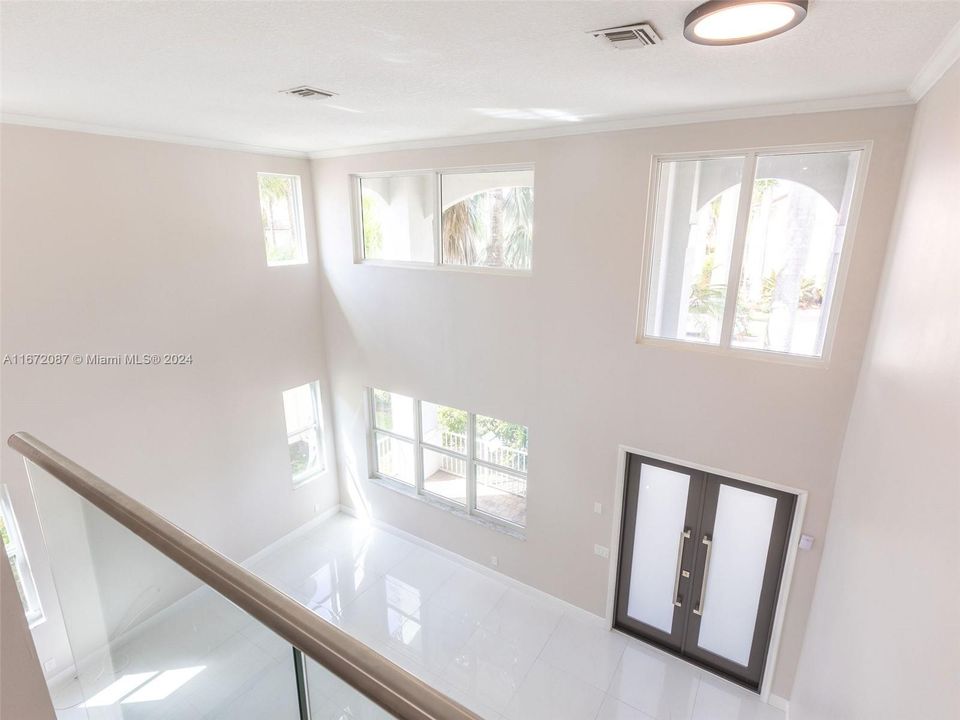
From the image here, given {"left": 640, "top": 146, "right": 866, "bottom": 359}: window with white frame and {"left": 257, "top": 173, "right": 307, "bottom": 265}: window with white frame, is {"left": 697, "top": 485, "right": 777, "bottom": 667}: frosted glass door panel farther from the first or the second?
{"left": 257, "top": 173, "right": 307, "bottom": 265}: window with white frame

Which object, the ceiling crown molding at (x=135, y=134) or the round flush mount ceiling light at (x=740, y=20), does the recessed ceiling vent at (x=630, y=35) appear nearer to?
the round flush mount ceiling light at (x=740, y=20)

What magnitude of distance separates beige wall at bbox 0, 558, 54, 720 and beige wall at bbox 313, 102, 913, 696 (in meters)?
3.78

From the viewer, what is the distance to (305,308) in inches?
229

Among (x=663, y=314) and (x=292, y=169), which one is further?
(x=292, y=169)

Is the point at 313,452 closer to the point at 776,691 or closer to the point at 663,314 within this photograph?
the point at 663,314

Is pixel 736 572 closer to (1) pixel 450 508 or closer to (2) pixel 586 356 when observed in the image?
(2) pixel 586 356

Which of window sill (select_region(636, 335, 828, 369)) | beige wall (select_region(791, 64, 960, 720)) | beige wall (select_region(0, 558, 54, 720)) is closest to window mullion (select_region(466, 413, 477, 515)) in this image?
window sill (select_region(636, 335, 828, 369))

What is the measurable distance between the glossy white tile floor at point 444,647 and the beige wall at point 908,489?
142cm

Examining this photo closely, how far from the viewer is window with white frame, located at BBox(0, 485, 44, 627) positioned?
12.3 feet

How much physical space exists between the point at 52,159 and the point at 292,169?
2.23m

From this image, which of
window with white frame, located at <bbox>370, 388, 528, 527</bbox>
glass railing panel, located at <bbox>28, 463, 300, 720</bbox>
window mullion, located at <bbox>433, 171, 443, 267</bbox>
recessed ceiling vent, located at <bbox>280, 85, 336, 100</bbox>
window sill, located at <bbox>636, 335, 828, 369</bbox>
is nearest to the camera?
glass railing panel, located at <bbox>28, 463, 300, 720</bbox>

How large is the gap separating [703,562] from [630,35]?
4.05 metres

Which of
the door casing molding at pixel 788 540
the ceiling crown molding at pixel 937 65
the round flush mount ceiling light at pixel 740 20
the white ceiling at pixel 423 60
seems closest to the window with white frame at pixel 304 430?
the white ceiling at pixel 423 60

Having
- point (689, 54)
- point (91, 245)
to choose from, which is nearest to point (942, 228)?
point (689, 54)
